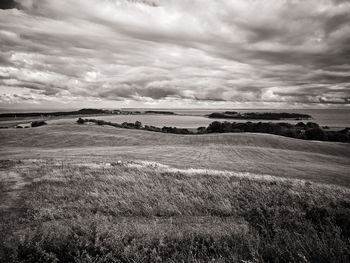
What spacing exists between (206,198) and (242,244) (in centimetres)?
357

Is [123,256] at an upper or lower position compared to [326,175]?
upper

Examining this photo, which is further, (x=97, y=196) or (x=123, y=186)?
(x=123, y=186)

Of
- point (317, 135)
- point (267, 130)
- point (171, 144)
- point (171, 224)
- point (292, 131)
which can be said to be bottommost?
point (171, 144)

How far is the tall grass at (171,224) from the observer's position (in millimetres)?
4457

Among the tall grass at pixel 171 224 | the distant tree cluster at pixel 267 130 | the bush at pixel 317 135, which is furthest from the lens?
the distant tree cluster at pixel 267 130

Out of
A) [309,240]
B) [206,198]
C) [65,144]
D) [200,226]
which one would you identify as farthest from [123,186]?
[65,144]

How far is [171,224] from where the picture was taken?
6043 millimetres

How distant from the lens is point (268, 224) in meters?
5.96

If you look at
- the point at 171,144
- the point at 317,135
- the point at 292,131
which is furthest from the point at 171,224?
the point at 292,131

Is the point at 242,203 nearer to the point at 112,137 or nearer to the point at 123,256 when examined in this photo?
the point at 123,256

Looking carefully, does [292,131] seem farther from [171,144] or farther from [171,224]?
[171,224]

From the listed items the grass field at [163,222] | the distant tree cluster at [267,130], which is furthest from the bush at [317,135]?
the grass field at [163,222]

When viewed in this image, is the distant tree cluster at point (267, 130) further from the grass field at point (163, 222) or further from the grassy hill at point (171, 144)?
the grass field at point (163, 222)

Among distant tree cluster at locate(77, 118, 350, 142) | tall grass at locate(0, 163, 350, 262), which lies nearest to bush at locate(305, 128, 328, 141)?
distant tree cluster at locate(77, 118, 350, 142)
